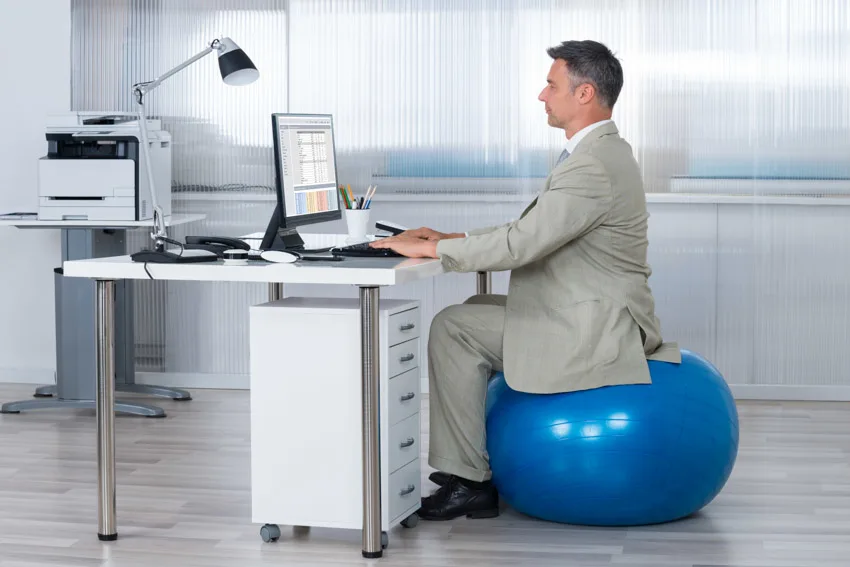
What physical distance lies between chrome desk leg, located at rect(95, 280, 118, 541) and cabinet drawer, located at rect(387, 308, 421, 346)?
0.72 m

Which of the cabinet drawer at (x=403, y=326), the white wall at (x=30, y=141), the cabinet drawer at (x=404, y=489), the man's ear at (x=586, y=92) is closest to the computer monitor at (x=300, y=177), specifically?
the cabinet drawer at (x=403, y=326)

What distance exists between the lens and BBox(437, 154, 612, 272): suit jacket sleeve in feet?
9.53

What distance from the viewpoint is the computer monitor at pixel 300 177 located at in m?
3.29

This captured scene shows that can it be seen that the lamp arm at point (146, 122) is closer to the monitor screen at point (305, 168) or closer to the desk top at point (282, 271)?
the monitor screen at point (305, 168)

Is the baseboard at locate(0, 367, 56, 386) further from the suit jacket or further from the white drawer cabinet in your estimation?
the suit jacket

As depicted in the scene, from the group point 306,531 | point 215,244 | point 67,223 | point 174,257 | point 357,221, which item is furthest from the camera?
point 67,223

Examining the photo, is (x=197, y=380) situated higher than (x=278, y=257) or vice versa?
(x=278, y=257)

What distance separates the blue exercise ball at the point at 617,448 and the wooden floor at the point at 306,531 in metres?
0.08

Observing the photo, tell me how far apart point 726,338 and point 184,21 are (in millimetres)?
2778

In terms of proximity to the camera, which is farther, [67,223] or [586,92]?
[67,223]

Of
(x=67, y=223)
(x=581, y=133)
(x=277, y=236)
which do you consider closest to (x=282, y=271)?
(x=277, y=236)

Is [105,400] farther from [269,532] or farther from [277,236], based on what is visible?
[277,236]

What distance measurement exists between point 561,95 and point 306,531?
135cm

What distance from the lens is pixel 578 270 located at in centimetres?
304
